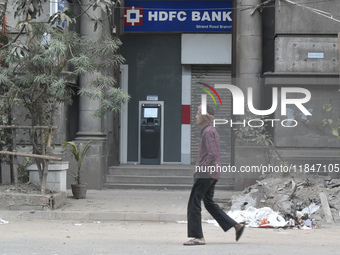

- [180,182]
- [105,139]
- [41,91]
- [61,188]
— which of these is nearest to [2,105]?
[41,91]

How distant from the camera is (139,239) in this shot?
8.96 metres

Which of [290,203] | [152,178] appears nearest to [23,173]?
[152,178]

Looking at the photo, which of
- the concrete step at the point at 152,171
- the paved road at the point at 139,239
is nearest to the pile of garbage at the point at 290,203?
the paved road at the point at 139,239

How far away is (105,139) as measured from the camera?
1541cm

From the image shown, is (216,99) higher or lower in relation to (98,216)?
higher

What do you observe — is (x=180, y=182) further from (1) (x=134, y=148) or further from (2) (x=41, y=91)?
(2) (x=41, y=91)

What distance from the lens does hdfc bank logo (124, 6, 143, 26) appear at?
17.0 m

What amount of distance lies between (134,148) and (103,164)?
2202mm

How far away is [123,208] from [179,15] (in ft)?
23.1

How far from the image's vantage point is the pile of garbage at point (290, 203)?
10.5 m

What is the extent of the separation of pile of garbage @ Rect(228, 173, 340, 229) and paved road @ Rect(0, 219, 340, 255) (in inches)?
12.7

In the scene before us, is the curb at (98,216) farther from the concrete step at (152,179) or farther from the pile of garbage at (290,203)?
the concrete step at (152,179)

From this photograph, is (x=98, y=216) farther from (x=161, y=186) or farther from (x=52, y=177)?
(x=161, y=186)

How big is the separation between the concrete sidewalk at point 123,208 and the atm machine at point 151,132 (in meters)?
2.60
